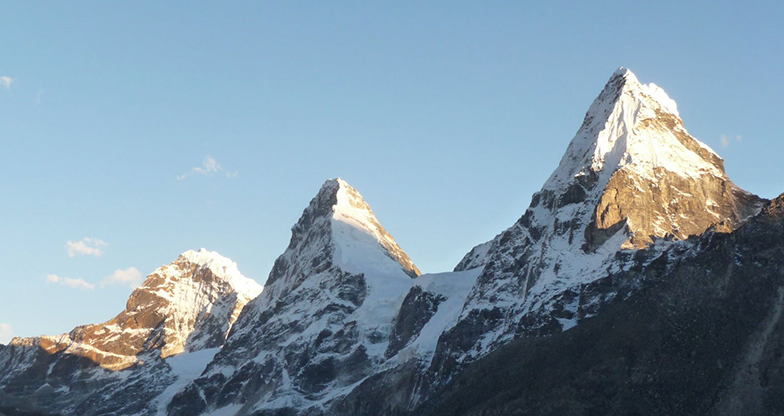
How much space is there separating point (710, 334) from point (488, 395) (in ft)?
134

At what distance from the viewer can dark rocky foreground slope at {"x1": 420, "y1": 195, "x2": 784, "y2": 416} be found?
163 meters

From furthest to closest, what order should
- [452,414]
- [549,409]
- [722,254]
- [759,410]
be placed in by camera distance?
[452,414]
[722,254]
[549,409]
[759,410]

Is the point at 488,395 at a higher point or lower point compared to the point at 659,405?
higher

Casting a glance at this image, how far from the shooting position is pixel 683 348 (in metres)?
170

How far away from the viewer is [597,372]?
17350cm

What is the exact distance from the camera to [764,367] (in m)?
162

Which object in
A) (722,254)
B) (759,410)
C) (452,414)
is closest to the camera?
(759,410)

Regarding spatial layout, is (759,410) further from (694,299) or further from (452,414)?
(452,414)

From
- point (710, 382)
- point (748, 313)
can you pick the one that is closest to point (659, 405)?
point (710, 382)

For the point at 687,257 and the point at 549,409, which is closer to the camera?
the point at 549,409

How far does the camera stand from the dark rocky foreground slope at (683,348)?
534 feet

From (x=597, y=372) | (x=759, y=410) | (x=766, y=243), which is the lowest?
(x=759, y=410)

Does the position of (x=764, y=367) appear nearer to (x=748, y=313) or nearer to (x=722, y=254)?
(x=748, y=313)

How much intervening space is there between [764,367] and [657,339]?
57.2 ft
